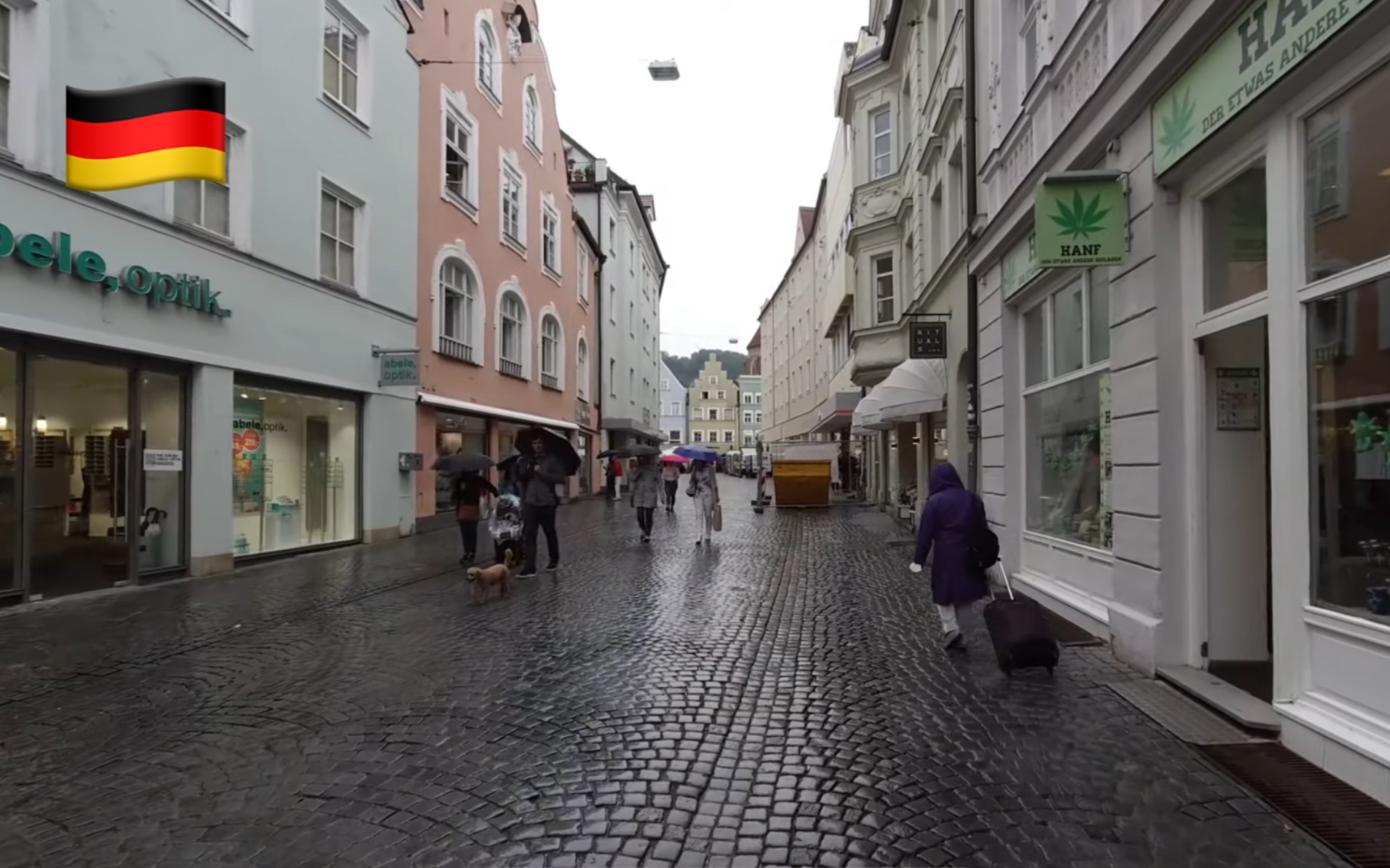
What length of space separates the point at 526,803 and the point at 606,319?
35912 mm

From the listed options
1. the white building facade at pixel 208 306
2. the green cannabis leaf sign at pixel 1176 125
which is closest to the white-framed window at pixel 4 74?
the white building facade at pixel 208 306

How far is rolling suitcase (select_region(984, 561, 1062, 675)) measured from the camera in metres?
5.76

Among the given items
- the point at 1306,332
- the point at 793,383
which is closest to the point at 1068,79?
the point at 1306,332

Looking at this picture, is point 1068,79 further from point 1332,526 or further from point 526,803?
point 526,803

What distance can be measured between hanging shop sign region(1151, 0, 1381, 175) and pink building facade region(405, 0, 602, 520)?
1483cm

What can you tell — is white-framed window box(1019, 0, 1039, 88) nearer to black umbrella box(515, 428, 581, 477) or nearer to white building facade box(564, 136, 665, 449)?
black umbrella box(515, 428, 581, 477)

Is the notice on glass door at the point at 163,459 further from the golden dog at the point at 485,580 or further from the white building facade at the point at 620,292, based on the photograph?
the white building facade at the point at 620,292

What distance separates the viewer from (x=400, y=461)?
1658 centimetres

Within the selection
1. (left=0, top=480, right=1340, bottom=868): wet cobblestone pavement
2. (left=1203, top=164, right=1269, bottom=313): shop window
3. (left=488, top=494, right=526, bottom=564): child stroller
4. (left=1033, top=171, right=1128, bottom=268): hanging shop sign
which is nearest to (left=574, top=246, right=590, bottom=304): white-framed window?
(left=488, top=494, right=526, bottom=564): child stroller

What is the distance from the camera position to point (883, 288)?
21.8 meters

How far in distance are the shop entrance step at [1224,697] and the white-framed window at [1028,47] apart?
22.0ft

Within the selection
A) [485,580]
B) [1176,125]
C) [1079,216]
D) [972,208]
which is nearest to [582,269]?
[972,208]

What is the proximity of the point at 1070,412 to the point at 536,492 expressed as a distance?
6255 millimetres

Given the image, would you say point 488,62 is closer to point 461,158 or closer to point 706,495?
point 461,158
